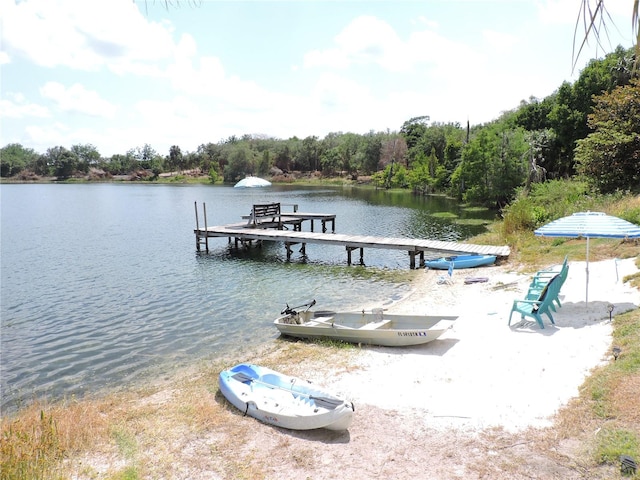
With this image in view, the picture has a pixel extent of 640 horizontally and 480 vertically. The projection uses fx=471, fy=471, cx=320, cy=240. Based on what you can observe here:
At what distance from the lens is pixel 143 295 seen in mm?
17188

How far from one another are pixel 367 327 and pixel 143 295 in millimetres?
9619

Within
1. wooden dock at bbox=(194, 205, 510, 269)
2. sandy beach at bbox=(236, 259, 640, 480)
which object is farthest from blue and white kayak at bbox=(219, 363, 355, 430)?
wooden dock at bbox=(194, 205, 510, 269)

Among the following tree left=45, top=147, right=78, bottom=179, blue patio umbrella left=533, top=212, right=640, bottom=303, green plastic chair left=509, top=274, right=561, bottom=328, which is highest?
tree left=45, top=147, right=78, bottom=179

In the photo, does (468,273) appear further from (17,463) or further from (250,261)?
(17,463)

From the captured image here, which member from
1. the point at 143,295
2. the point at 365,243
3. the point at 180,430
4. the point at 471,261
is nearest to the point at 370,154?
the point at 365,243

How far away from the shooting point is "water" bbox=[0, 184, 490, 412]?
37.4 ft

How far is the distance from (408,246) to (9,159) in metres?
151

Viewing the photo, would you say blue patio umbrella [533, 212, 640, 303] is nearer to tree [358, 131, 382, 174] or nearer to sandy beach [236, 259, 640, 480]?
sandy beach [236, 259, 640, 480]

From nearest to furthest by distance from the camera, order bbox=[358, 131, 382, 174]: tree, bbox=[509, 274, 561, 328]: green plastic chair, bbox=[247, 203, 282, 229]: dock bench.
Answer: bbox=[509, 274, 561, 328]: green plastic chair
bbox=[247, 203, 282, 229]: dock bench
bbox=[358, 131, 382, 174]: tree

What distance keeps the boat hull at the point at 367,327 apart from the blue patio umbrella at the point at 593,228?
3059 millimetres

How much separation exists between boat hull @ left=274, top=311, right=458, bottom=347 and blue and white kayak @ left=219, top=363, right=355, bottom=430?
2.89 meters

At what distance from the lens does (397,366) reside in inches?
A: 373

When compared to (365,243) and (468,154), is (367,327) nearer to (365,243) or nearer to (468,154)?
(365,243)

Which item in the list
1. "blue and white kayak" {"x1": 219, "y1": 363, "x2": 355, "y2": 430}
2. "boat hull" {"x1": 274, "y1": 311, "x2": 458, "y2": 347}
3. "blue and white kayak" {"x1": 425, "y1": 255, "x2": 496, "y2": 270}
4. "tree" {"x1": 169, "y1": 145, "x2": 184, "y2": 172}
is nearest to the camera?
"blue and white kayak" {"x1": 219, "y1": 363, "x2": 355, "y2": 430}
